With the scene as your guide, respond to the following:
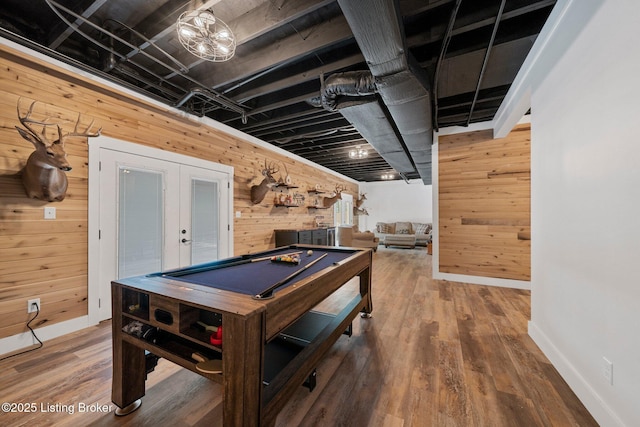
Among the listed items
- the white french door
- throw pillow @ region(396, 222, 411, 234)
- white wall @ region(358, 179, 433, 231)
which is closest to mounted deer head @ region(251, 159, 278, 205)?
the white french door

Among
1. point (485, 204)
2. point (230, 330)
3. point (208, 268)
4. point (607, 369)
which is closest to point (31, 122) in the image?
point (208, 268)

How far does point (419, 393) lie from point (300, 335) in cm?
97

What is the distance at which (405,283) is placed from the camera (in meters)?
4.44

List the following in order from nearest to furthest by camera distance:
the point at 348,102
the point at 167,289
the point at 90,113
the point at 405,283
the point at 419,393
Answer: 1. the point at 167,289
2. the point at 419,393
3. the point at 90,113
4. the point at 348,102
5. the point at 405,283

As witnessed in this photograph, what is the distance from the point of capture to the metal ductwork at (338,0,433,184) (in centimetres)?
161

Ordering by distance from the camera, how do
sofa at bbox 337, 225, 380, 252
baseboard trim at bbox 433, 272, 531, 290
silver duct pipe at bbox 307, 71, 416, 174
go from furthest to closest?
1. sofa at bbox 337, 225, 380, 252
2. baseboard trim at bbox 433, 272, 531, 290
3. silver duct pipe at bbox 307, 71, 416, 174

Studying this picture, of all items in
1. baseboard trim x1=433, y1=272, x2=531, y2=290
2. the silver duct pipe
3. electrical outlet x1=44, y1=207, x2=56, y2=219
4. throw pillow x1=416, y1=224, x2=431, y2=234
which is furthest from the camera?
throw pillow x1=416, y1=224, x2=431, y2=234

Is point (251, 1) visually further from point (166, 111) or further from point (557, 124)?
point (557, 124)

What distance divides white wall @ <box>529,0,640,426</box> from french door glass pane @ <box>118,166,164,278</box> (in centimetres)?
433

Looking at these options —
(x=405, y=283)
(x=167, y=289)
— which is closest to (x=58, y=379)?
(x=167, y=289)

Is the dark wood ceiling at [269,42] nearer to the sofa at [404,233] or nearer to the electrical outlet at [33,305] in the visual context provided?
the electrical outlet at [33,305]

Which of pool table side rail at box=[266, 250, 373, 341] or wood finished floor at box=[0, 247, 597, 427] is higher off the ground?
pool table side rail at box=[266, 250, 373, 341]

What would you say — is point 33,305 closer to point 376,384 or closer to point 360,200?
point 376,384

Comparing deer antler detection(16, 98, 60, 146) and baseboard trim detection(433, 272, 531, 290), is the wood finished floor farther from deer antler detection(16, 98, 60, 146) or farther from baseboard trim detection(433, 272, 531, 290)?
deer antler detection(16, 98, 60, 146)
